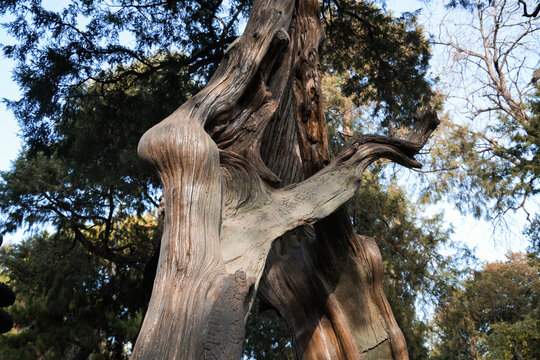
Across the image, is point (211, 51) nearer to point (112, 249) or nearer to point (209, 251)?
point (112, 249)

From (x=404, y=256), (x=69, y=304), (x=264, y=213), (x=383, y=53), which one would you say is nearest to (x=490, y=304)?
(x=404, y=256)

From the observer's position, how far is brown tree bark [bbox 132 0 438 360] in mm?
1936

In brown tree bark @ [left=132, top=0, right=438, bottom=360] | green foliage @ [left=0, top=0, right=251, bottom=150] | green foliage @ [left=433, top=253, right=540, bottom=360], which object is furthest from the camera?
green foliage @ [left=433, top=253, right=540, bottom=360]

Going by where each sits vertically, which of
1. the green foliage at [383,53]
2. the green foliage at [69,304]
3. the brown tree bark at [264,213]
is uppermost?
the green foliage at [383,53]

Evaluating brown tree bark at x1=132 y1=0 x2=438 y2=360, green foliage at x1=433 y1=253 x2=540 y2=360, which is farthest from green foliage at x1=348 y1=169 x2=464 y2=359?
brown tree bark at x1=132 y1=0 x2=438 y2=360

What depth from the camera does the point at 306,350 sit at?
3.51 metres

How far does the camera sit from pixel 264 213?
2.66 meters

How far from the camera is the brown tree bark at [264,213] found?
1.94m

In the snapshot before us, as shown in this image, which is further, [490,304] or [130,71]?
[490,304]

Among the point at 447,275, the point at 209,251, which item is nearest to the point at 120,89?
the point at 209,251

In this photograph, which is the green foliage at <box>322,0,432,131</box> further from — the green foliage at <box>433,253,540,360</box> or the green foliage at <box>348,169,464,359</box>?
the green foliage at <box>433,253,540,360</box>

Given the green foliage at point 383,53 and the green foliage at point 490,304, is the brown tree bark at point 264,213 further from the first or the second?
the green foliage at point 490,304

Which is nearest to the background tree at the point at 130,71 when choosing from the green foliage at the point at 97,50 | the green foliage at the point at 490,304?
the green foliage at the point at 97,50

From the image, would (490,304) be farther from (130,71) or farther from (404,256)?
(130,71)
